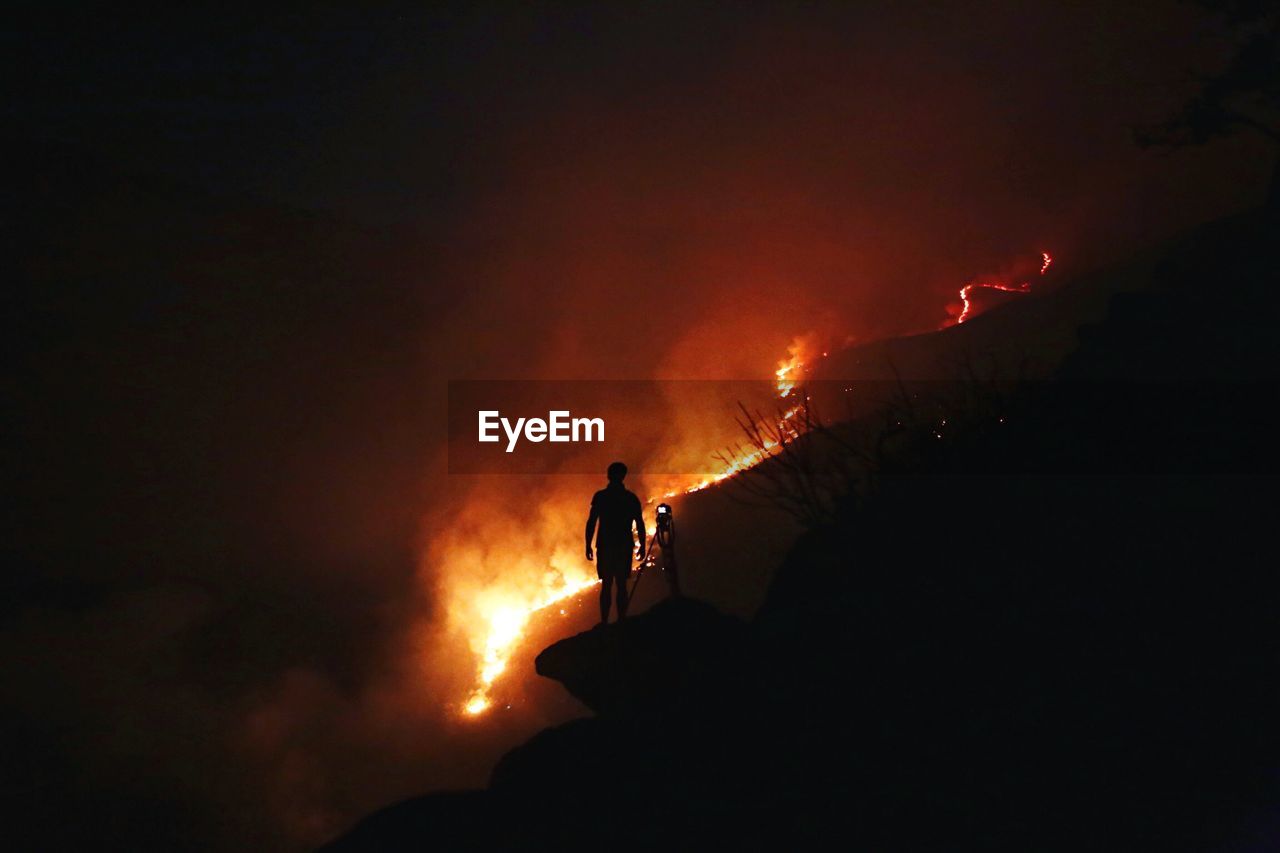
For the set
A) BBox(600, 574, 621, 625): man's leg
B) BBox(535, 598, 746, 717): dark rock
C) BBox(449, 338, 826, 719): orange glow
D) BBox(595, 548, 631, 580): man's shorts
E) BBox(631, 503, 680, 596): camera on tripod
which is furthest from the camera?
BBox(449, 338, 826, 719): orange glow

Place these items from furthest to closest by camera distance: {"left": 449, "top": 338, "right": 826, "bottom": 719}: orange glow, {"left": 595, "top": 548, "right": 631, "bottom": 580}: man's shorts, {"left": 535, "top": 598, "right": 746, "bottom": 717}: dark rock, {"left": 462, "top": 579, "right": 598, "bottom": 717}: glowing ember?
{"left": 449, "top": 338, "right": 826, "bottom": 719}: orange glow
{"left": 462, "top": 579, "right": 598, "bottom": 717}: glowing ember
{"left": 595, "top": 548, "right": 631, "bottom": 580}: man's shorts
{"left": 535, "top": 598, "right": 746, "bottom": 717}: dark rock

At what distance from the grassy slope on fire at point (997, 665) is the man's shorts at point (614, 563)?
3.26ft

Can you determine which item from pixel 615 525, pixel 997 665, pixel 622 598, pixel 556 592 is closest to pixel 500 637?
pixel 556 592

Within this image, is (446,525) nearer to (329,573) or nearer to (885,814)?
(329,573)

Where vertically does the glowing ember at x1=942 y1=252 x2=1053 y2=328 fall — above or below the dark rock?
above

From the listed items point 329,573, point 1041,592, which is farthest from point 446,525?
point 1041,592

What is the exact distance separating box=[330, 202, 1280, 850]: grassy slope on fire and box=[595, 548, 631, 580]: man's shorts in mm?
992

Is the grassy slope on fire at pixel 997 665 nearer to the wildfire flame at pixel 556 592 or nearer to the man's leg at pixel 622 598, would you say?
the man's leg at pixel 622 598

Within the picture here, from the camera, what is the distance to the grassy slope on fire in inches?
209

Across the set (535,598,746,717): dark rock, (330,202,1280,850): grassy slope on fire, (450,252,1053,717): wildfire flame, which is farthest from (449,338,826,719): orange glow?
(535,598,746,717): dark rock

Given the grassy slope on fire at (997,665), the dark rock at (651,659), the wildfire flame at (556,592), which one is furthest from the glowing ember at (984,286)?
the dark rock at (651,659)

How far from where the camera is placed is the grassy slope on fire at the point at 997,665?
532cm

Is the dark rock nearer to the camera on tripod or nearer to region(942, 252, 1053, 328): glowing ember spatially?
the camera on tripod

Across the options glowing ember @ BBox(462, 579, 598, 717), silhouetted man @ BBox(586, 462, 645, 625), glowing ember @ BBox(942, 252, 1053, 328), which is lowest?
glowing ember @ BBox(462, 579, 598, 717)
